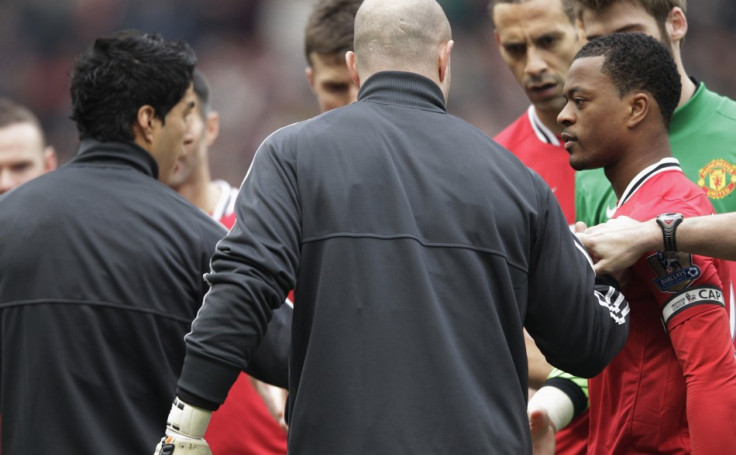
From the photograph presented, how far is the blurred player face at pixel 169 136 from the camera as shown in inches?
163

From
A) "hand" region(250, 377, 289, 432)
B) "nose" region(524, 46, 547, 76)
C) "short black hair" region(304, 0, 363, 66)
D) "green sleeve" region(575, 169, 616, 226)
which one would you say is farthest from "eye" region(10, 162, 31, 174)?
"green sleeve" region(575, 169, 616, 226)

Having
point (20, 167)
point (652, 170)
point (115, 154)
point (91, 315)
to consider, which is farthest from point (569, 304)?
point (20, 167)

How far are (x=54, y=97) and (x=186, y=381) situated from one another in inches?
415

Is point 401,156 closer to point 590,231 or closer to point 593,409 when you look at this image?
point 590,231

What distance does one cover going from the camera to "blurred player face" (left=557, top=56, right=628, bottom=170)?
11.2 feet

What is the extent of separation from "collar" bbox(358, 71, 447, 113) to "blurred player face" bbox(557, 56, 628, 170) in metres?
0.41

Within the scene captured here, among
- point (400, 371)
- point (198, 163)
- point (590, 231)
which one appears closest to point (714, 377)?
point (590, 231)

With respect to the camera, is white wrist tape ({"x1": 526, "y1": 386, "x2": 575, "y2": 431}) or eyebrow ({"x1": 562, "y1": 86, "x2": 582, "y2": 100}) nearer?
eyebrow ({"x1": 562, "y1": 86, "x2": 582, "y2": 100})

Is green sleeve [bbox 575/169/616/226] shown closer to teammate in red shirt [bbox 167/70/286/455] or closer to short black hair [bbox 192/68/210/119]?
teammate in red shirt [bbox 167/70/286/455]

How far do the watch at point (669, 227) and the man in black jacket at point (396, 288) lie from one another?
0.81 feet

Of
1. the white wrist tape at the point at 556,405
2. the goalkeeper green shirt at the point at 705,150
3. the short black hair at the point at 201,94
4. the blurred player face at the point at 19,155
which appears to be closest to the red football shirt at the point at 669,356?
the white wrist tape at the point at 556,405

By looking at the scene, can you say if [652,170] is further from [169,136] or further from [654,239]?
[169,136]

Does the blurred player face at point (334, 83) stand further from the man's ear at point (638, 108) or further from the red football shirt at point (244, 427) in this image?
the man's ear at point (638, 108)

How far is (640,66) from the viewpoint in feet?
11.3
